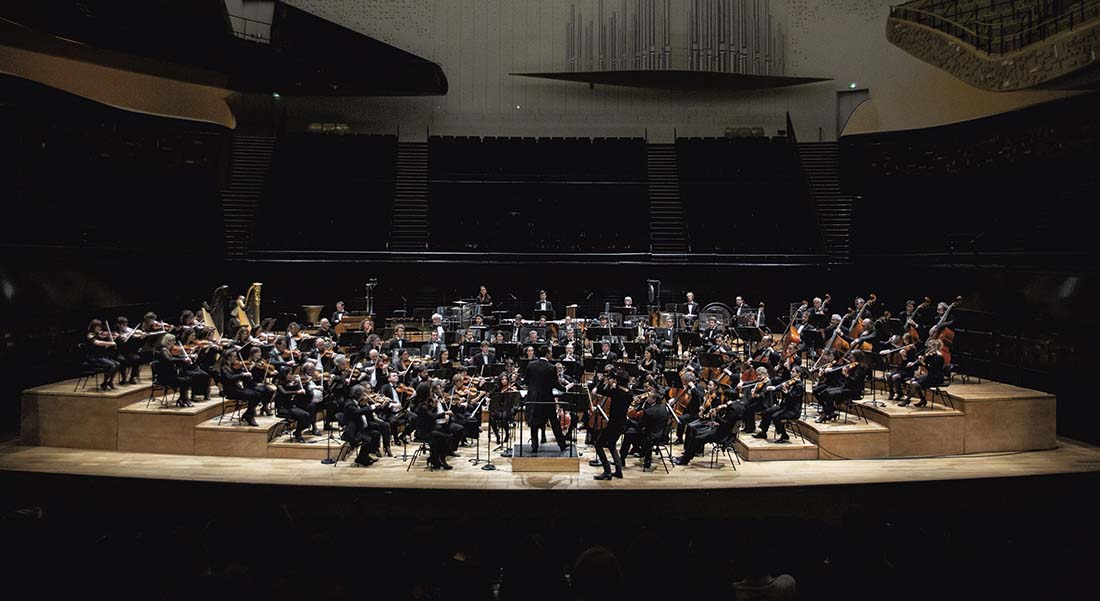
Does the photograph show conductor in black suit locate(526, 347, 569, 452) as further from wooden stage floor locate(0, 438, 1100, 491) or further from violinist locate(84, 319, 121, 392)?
violinist locate(84, 319, 121, 392)

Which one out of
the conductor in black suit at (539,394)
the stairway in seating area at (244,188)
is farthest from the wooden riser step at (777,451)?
the stairway in seating area at (244,188)

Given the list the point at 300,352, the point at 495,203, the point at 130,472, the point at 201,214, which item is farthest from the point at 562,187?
the point at 130,472

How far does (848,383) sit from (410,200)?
11352 mm

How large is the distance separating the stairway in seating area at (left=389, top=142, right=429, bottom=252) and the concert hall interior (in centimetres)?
11

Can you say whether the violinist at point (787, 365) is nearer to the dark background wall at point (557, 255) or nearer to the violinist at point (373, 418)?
the dark background wall at point (557, 255)

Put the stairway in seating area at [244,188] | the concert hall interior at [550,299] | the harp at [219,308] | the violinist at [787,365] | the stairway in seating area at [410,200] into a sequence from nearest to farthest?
1. the concert hall interior at [550,299]
2. the violinist at [787,365]
3. the harp at [219,308]
4. the stairway in seating area at [244,188]
5. the stairway in seating area at [410,200]

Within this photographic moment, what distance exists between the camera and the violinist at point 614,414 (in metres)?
7.52

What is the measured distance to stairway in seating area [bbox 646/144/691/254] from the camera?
1652cm

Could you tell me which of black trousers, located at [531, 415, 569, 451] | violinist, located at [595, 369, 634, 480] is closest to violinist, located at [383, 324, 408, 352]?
black trousers, located at [531, 415, 569, 451]

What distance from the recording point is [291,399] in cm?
868

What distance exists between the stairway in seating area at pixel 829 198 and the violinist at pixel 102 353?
43.9ft

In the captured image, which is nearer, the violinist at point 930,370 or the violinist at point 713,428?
the violinist at point 713,428

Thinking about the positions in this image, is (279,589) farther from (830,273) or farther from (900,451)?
(830,273)

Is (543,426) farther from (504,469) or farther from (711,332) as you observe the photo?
(711,332)
